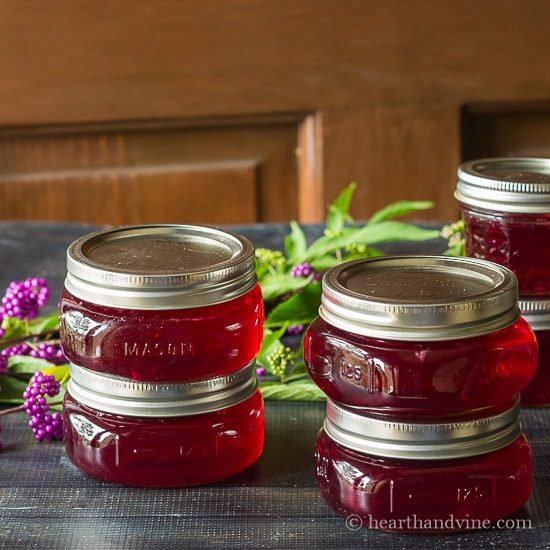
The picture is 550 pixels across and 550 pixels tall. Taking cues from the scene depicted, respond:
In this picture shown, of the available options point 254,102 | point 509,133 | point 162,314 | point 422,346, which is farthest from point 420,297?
point 509,133

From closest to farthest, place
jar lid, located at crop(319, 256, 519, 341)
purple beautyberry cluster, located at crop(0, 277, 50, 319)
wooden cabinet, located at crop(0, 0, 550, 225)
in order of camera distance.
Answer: jar lid, located at crop(319, 256, 519, 341) < purple beautyberry cluster, located at crop(0, 277, 50, 319) < wooden cabinet, located at crop(0, 0, 550, 225)

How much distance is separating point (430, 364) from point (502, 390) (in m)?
0.06

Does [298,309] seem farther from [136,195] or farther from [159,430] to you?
[136,195]

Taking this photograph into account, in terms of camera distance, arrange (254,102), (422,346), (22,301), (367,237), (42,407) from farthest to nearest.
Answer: (254,102)
(367,237)
(22,301)
(42,407)
(422,346)

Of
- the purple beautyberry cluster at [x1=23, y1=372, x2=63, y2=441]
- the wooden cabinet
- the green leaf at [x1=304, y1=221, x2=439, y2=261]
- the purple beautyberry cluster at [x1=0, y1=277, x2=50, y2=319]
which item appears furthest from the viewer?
the wooden cabinet

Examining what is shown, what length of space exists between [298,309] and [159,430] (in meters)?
0.25

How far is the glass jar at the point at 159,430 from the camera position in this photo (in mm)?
705

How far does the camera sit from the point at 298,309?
92cm

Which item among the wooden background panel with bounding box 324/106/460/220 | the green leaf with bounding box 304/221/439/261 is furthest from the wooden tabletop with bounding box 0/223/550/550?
the wooden background panel with bounding box 324/106/460/220

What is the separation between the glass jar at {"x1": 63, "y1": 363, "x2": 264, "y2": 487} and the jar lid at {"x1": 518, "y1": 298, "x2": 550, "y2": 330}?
25 cm

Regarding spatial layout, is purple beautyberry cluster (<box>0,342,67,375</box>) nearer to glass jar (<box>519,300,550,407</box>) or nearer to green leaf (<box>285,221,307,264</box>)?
green leaf (<box>285,221,307,264</box>)

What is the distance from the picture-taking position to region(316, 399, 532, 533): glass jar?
A: 0.63 metres

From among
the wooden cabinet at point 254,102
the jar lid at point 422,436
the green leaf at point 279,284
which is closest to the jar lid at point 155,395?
the jar lid at point 422,436

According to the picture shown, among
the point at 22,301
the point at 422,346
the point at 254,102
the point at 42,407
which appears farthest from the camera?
the point at 254,102
